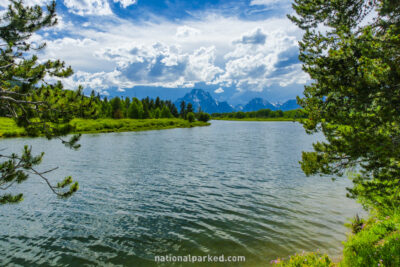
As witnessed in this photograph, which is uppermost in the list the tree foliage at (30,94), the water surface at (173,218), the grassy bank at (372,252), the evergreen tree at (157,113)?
the evergreen tree at (157,113)

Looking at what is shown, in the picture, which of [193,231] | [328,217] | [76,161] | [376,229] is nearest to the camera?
[376,229]

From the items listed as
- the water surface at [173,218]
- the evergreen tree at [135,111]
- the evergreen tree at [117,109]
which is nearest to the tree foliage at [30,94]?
the water surface at [173,218]

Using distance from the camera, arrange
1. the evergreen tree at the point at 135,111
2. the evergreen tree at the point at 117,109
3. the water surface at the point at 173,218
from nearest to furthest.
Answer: the water surface at the point at 173,218 → the evergreen tree at the point at 117,109 → the evergreen tree at the point at 135,111

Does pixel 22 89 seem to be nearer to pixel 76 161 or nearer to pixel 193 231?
pixel 193 231

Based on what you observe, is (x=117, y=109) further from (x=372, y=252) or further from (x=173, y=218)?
(x=372, y=252)

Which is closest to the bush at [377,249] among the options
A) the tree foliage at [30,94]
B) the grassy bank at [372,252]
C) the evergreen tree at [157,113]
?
the grassy bank at [372,252]

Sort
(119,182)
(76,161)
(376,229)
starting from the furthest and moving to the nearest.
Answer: (76,161) < (119,182) < (376,229)

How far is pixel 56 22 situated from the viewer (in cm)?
773

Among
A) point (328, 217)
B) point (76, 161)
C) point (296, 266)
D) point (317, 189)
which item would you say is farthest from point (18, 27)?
point (76, 161)

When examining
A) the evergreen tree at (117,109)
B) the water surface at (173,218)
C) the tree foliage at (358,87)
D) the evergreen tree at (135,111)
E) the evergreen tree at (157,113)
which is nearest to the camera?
the tree foliage at (358,87)

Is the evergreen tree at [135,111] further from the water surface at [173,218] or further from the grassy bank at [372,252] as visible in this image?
the grassy bank at [372,252]

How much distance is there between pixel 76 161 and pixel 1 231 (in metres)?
21.2

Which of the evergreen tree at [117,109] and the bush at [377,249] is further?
the evergreen tree at [117,109]

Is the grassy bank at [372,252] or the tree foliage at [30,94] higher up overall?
the tree foliage at [30,94]
